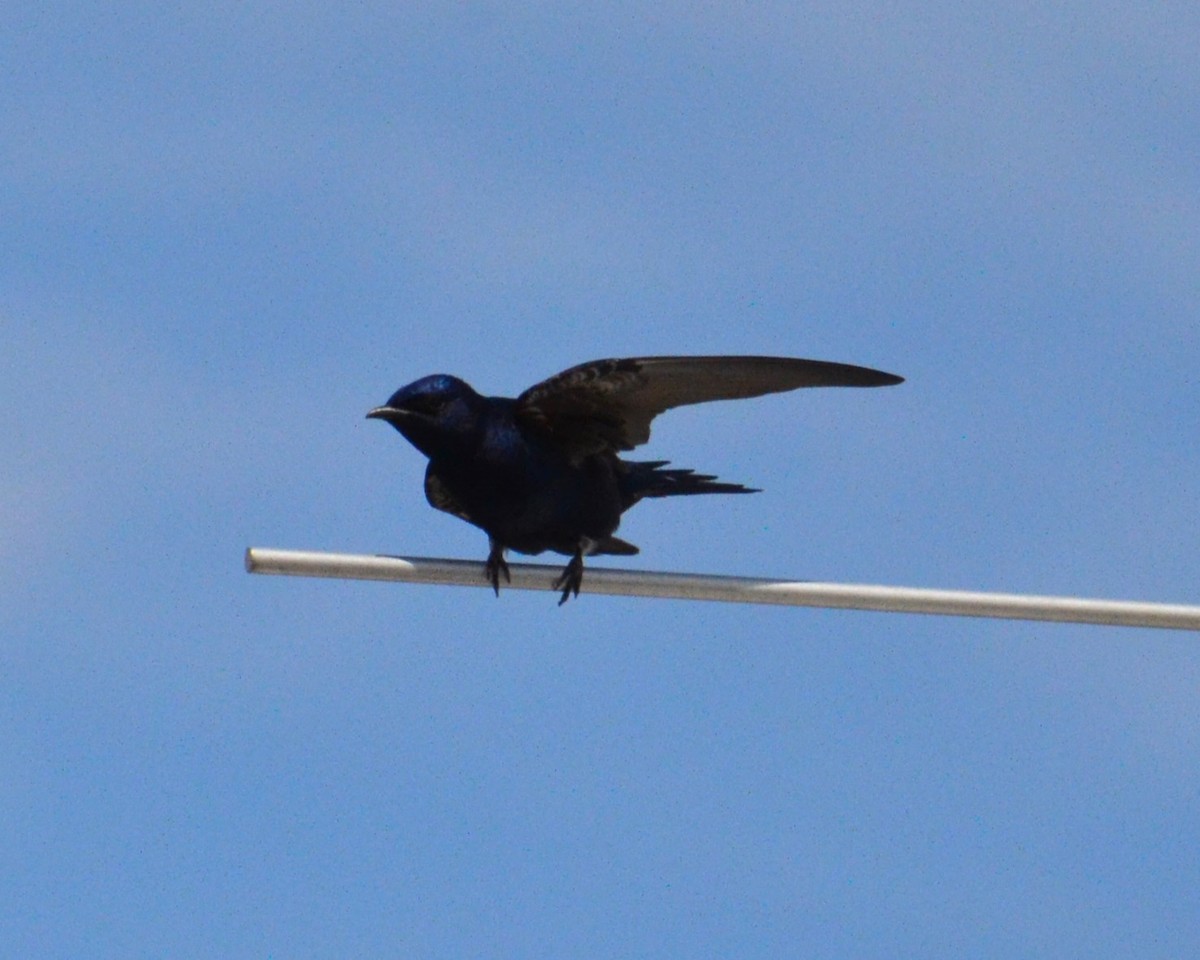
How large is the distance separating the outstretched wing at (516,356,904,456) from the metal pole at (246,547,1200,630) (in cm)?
182

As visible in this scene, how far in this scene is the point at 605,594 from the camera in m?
8.02

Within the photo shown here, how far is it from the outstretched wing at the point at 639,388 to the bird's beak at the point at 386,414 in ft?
1.92

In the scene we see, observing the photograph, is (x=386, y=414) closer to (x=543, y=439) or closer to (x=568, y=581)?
(x=543, y=439)

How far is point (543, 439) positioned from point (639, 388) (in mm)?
598

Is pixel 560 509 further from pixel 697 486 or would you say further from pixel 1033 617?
pixel 1033 617

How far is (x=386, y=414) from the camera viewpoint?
998cm

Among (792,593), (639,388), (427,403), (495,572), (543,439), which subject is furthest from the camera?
(543,439)

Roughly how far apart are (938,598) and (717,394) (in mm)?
2627

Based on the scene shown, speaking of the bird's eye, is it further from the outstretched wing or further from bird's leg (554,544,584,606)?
bird's leg (554,544,584,606)

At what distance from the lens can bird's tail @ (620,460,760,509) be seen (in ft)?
35.4

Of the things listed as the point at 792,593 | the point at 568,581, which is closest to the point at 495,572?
the point at 568,581

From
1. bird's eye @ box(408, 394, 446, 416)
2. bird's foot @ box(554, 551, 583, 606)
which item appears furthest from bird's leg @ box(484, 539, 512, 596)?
bird's eye @ box(408, 394, 446, 416)

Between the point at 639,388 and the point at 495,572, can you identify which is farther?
the point at 639,388

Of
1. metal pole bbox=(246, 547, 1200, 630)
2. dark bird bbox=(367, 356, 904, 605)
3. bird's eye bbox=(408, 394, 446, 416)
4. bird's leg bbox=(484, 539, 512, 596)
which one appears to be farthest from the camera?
bird's eye bbox=(408, 394, 446, 416)
